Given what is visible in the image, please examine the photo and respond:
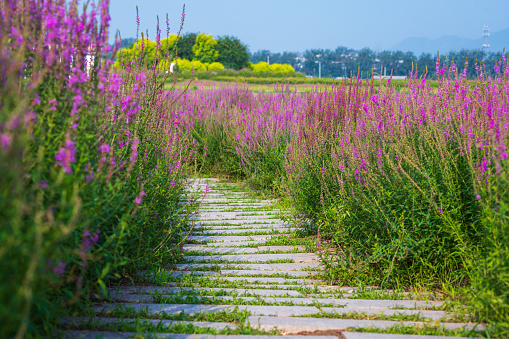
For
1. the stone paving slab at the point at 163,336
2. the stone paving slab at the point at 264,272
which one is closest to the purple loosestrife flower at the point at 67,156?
the stone paving slab at the point at 163,336

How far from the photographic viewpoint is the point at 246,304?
112 inches

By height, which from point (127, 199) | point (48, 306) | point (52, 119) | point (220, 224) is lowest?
point (220, 224)

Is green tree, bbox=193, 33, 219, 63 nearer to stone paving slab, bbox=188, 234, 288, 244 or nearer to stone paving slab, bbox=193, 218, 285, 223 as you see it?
stone paving slab, bbox=193, 218, 285, 223

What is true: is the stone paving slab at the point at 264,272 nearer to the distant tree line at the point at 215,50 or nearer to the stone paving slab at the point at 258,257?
the stone paving slab at the point at 258,257

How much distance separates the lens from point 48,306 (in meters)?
2.00

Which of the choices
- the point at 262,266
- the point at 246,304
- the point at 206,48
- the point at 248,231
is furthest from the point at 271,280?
the point at 206,48

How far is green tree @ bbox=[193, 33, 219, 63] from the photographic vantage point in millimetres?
54469

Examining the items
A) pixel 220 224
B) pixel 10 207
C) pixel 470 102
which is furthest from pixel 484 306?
pixel 220 224

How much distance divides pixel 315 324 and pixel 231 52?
5529 centimetres

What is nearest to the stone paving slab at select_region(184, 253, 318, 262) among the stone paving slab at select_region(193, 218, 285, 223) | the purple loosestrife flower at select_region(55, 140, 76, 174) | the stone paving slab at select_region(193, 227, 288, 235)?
the stone paving slab at select_region(193, 227, 288, 235)

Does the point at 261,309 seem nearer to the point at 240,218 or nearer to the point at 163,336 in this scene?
the point at 163,336

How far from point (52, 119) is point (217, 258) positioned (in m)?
2.31

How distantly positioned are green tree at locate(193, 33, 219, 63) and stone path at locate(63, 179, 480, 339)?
52.8 meters

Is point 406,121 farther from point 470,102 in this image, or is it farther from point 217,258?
point 217,258
